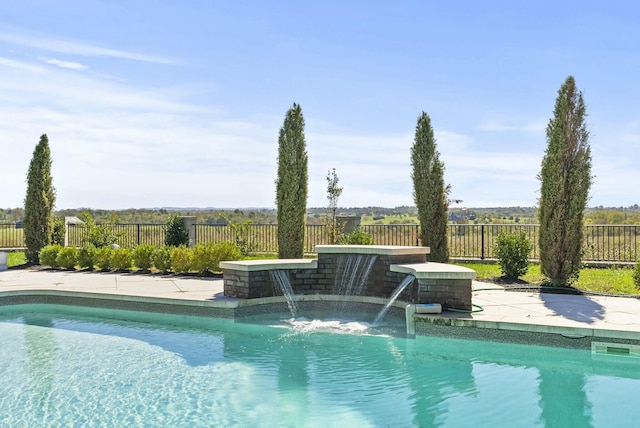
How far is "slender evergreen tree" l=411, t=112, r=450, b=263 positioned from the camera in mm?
11977

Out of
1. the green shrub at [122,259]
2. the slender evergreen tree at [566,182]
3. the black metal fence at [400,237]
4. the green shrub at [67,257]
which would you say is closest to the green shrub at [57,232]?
the black metal fence at [400,237]

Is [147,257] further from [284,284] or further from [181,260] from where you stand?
[284,284]

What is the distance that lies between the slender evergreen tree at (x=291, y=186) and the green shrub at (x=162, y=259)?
2.46 metres

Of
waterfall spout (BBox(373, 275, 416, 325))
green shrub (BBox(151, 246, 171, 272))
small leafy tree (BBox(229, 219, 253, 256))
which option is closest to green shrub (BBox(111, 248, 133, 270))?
green shrub (BBox(151, 246, 171, 272))

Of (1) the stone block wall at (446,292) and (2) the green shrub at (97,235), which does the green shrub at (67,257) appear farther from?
(1) the stone block wall at (446,292)

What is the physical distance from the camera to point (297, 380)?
5.24 metres

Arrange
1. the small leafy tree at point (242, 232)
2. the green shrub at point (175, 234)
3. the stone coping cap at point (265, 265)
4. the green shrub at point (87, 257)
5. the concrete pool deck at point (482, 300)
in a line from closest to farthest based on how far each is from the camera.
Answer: the concrete pool deck at point (482, 300) → the stone coping cap at point (265, 265) → the green shrub at point (87, 257) → the green shrub at point (175, 234) → the small leafy tree at point (242, 232)

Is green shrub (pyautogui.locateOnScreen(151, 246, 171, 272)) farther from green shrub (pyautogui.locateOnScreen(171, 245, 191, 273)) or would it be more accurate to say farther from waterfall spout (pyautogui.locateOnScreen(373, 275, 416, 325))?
waterfall spout (pyautogui.locateOnScreen(373, 275, 416, 325))

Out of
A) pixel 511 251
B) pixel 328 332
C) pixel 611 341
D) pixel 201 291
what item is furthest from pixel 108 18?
pixel 611 341

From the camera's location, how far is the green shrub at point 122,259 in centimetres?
1211

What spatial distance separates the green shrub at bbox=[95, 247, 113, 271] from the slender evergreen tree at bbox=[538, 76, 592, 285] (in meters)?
9.39

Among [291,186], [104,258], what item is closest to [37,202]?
[104,258]

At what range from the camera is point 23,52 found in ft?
36.5

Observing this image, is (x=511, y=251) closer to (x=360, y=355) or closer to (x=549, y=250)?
(x=549, y=250)
